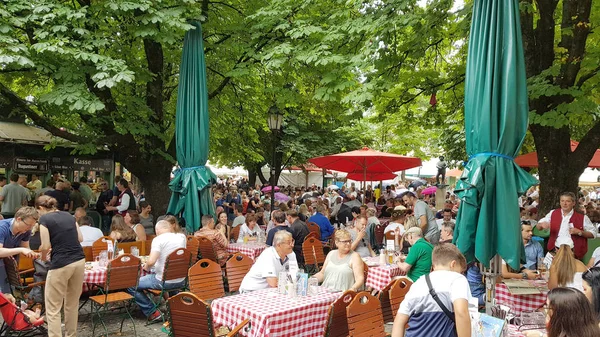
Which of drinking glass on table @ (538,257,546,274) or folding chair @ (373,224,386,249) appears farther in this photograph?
folding chair @ (373,224,386,249)

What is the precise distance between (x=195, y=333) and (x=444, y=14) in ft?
23.8

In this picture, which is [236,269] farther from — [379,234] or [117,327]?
[379,234]

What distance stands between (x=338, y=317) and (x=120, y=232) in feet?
17.9

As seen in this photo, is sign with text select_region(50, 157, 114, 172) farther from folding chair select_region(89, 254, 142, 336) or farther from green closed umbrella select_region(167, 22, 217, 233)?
folding chair select_region(89, 254, 142, 336)

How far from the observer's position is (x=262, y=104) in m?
16.2

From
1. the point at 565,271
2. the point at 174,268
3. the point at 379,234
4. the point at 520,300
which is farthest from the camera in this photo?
the point at 379,234

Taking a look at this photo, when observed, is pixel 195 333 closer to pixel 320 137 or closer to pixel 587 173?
pixel 320 137

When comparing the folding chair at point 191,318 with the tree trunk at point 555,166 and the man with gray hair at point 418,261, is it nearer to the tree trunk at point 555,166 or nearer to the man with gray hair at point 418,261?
the man with gray hair at point 418,261

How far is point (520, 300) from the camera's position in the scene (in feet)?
19.1

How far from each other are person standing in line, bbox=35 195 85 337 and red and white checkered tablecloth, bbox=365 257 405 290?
4.36 metres

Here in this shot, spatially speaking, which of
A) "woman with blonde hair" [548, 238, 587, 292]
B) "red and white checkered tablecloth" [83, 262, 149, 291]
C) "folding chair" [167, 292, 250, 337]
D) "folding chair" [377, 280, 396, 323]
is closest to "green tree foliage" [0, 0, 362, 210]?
"red and white checkered tablecloth" [83, 262, 149, 291]

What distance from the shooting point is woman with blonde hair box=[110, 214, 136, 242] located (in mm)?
9125

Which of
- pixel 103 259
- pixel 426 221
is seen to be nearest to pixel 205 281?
pixel 103 259

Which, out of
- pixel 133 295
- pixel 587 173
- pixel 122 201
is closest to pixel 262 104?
pixel 122 201
